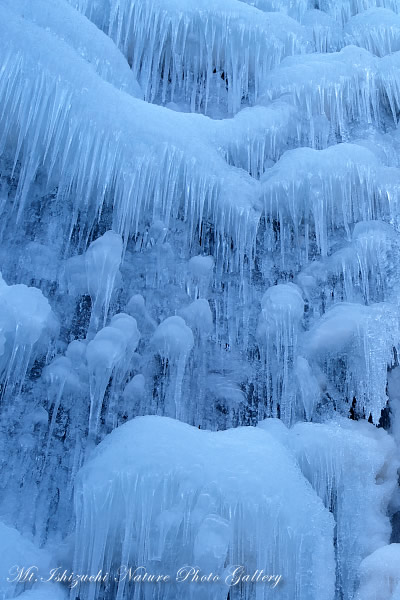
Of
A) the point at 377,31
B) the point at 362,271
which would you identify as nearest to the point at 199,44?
the point at 377,31

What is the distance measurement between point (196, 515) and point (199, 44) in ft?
14.9

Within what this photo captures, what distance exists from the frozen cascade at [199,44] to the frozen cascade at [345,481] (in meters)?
3.38

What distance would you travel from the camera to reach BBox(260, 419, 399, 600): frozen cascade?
376 centimetres

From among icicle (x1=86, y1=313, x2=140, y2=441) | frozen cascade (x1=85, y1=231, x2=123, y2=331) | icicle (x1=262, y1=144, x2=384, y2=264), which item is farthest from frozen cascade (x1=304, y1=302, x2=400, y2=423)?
frozen cascade (x1=85, y1=231, x2=123, y2=331)

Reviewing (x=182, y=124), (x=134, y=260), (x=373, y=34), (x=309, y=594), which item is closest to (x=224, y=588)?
(x=309, y=594)

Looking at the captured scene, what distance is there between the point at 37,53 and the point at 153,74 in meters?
1.94

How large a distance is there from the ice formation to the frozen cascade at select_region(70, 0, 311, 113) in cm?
3

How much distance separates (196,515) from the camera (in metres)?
3.08

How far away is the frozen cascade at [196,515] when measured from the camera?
309cm

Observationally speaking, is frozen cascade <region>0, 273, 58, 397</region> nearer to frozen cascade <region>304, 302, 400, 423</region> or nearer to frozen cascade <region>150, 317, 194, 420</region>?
frozen cascade <region>150, 317, 194, 420</region>

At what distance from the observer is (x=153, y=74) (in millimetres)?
6004

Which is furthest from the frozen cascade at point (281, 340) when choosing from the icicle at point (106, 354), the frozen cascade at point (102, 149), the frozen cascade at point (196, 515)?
the frozen cascade at point (196, 515)

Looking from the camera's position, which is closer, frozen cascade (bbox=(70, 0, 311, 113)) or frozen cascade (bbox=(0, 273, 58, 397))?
frozen cascade (bbox=(0, 273, 58, 397))

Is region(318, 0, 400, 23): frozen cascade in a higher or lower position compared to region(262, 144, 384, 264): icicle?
higher
